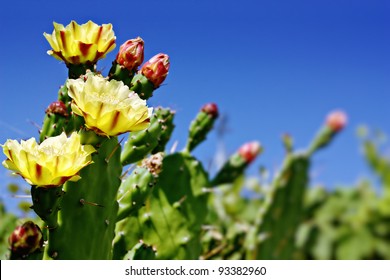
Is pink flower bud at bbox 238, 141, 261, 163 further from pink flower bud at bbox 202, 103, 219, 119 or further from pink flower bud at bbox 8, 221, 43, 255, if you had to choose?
pink flower bud at bbox 8, 221, 43, 255

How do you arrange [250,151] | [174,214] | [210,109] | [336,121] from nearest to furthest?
[174,214] < [210,109] < [250,151] < [336,121]

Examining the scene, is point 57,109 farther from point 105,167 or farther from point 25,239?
point 25,239

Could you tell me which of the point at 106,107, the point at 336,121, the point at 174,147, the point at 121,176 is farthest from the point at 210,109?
the point at 336,121

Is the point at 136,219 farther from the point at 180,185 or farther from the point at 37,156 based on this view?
the point at 37,156

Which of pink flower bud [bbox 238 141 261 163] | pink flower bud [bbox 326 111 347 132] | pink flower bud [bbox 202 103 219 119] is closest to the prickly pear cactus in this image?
pink flower bud [bbox 202 103 219 119]

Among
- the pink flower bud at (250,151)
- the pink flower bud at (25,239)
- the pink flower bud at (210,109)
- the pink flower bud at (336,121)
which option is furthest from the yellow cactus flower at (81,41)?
the pink flower bud at (336,121)

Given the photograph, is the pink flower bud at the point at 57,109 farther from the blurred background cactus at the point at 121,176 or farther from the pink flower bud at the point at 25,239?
the pink flower bud at the point at 25,239
